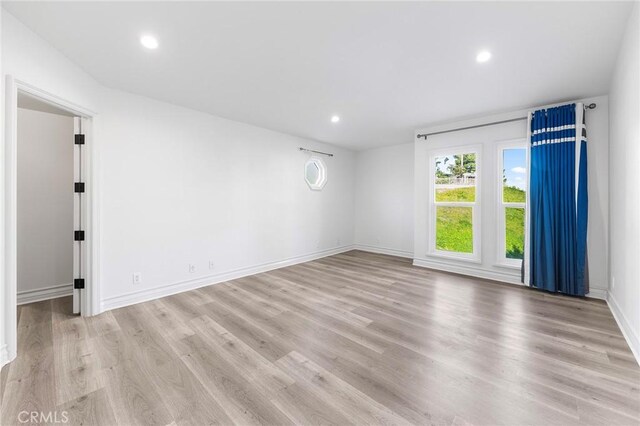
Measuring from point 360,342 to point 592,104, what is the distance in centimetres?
Result: 411

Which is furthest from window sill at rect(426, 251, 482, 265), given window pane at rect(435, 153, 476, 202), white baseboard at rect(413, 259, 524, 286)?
window pane at rect(435, 153, 476, 202)

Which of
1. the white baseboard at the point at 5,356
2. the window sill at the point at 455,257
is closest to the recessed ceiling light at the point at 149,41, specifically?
the white baseboard at the point at 5,356

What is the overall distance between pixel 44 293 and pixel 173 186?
205 centimetres

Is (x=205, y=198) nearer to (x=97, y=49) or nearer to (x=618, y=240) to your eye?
(x=97, y=49)

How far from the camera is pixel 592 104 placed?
3.28 meters

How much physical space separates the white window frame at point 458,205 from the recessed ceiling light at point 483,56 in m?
2.09

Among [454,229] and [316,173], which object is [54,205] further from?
[454,229]

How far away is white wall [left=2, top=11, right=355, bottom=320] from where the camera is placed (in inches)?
106

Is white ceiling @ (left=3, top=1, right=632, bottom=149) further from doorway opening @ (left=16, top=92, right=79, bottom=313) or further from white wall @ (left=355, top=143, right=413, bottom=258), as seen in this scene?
white wall @ (left=355, top=143, right=413, bottom=258)

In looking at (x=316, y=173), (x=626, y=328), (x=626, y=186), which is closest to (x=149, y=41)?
(x=316, y=173)

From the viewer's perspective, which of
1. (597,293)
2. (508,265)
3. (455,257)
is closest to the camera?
(597,293)

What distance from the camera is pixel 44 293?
10.8 feet

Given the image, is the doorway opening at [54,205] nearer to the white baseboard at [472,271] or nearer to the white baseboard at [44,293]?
the white baseboard at [44,293]

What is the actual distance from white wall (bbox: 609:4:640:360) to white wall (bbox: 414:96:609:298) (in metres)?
0.32
